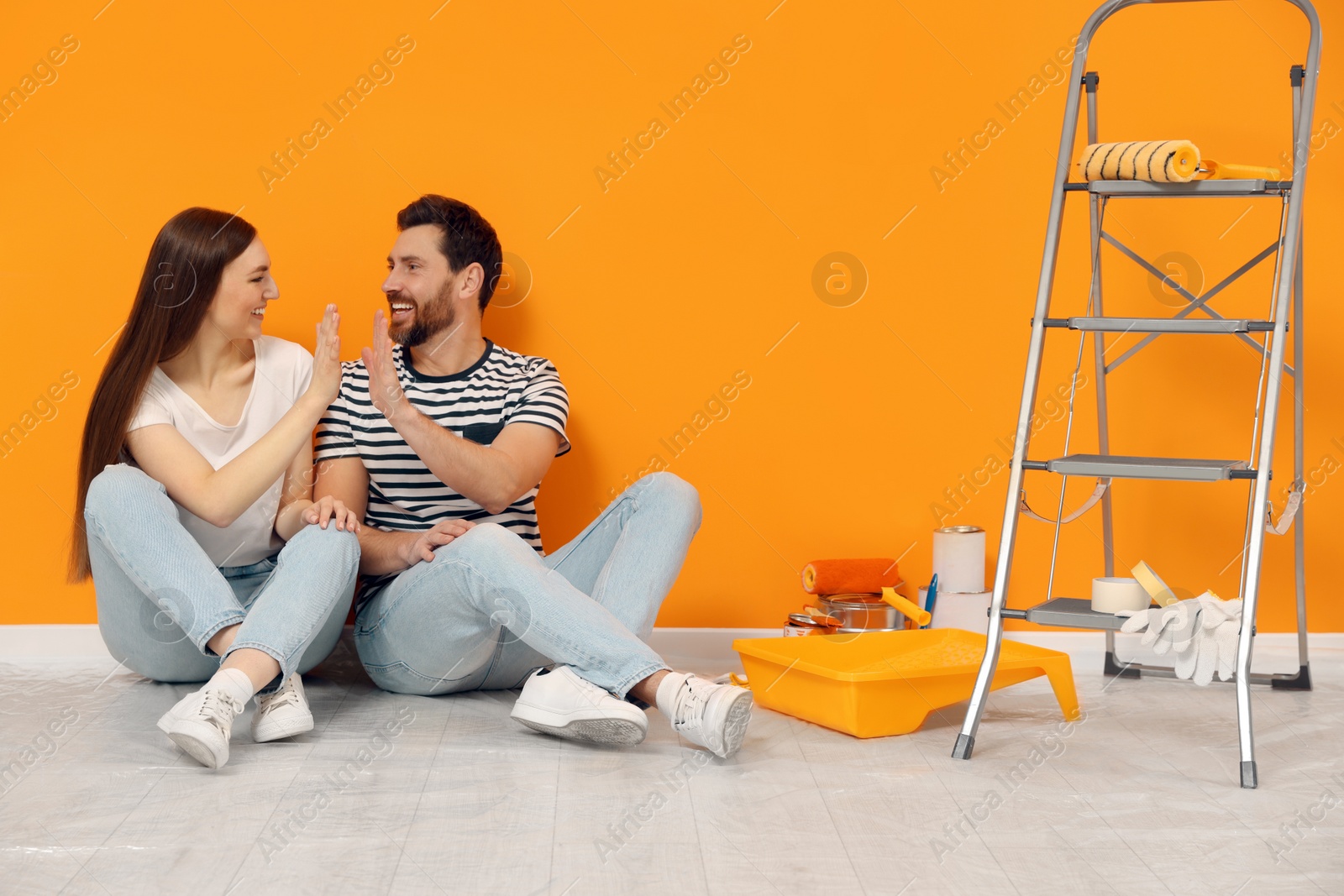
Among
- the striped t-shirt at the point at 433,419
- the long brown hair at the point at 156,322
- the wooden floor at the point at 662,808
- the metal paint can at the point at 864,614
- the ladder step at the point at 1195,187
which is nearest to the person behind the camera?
the wooden floor at the point at 662,808

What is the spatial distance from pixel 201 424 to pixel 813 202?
3.78 ft

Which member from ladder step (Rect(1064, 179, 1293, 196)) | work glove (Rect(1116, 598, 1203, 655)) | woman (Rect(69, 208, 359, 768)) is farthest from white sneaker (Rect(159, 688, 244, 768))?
ladder step (Rect(1064, 179, 1293, 196))

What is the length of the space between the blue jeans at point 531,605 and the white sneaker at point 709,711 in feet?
0.19

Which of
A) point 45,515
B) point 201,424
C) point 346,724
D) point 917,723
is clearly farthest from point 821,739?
point 45,515

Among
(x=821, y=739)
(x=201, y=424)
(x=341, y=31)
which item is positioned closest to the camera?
(x=821, y=739)

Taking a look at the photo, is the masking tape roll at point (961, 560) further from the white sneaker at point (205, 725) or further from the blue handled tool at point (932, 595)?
the white sneaker at point (205, 725)

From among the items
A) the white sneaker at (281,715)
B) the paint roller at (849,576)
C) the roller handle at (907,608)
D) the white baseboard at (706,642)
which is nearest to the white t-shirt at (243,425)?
the white sneaker at (281,715)

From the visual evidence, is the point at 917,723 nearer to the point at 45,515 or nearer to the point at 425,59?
the point at 425,59

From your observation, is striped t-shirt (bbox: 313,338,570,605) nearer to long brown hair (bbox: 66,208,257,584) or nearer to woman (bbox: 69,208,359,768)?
woman (bbox: 69,208,359,768)

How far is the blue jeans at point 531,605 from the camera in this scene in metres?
1.54

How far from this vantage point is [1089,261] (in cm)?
218

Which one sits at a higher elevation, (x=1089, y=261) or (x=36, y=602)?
(x=1089, y=261)

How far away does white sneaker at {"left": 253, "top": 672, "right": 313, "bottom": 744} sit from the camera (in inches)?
61.1

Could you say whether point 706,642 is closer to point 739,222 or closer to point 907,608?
point 907,608
